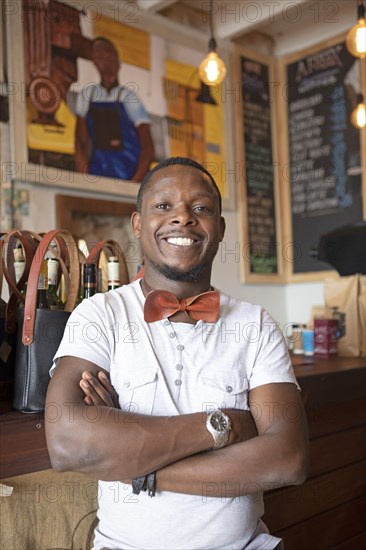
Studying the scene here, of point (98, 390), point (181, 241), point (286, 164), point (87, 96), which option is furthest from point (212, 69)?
point (98, 390)

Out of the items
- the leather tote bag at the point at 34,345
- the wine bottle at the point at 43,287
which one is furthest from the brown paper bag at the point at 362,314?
the leather tote bag at the point at 34,345

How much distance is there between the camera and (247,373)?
148cm

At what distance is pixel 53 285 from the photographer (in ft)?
5.82

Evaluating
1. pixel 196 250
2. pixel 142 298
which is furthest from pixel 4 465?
pixel 196 250

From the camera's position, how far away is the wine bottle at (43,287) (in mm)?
1572

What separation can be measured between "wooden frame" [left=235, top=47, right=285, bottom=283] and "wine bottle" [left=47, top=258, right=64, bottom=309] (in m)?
3.19

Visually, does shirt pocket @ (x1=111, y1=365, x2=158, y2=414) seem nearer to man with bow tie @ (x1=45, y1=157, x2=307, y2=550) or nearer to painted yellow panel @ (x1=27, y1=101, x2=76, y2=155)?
man with bow tie @ (x1=45, y1=157, x2=307, y2=550)

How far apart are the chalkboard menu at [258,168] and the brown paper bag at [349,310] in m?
1.88

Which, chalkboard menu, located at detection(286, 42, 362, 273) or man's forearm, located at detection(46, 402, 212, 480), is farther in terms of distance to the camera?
chalkboard menu, located at detection(286, 42, 362, 273)

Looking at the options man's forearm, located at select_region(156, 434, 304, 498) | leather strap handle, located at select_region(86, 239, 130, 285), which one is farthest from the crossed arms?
leather strap handle, located at select_region(86, 239, 130, 285)

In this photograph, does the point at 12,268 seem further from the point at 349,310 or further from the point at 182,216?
the point at 349,310

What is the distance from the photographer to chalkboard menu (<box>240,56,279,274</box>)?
198 inches

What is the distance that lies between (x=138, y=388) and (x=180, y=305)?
0.24m

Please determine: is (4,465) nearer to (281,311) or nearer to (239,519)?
(239,519)
